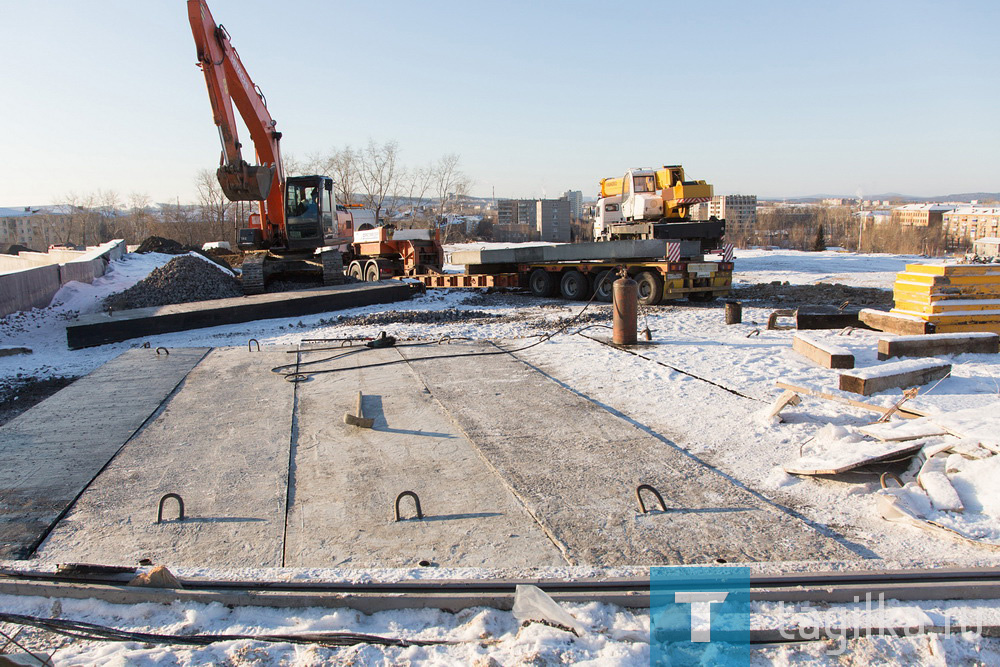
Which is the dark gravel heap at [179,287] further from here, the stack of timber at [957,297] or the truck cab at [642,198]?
the stack of timber at [957,297]

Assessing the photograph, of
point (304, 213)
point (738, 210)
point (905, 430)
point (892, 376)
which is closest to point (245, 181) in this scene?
point (304, 213)

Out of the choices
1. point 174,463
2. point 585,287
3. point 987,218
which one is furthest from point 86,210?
point 987,218

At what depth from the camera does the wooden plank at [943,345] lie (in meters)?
8.26

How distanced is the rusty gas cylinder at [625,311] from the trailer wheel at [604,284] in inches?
210

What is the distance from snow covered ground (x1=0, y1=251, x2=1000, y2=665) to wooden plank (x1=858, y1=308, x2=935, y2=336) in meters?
0.34

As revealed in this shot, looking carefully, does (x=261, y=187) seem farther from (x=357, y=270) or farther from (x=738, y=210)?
(x=738, y=210)

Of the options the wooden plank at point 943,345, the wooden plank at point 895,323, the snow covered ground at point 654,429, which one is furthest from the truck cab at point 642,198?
the wooden plank at point 943,345

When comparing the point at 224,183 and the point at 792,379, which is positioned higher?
the point at 224,183

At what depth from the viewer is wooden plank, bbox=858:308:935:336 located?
9070mm

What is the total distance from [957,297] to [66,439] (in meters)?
10.9

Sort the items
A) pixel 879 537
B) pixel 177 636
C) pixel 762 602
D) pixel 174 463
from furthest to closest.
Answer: pixel 174 463 → pixel 879 537 → pixel 762 602 → pixel 177 636

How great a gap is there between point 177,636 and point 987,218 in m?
129

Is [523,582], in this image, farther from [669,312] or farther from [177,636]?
[669,312]

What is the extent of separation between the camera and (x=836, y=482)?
4.62 metres
